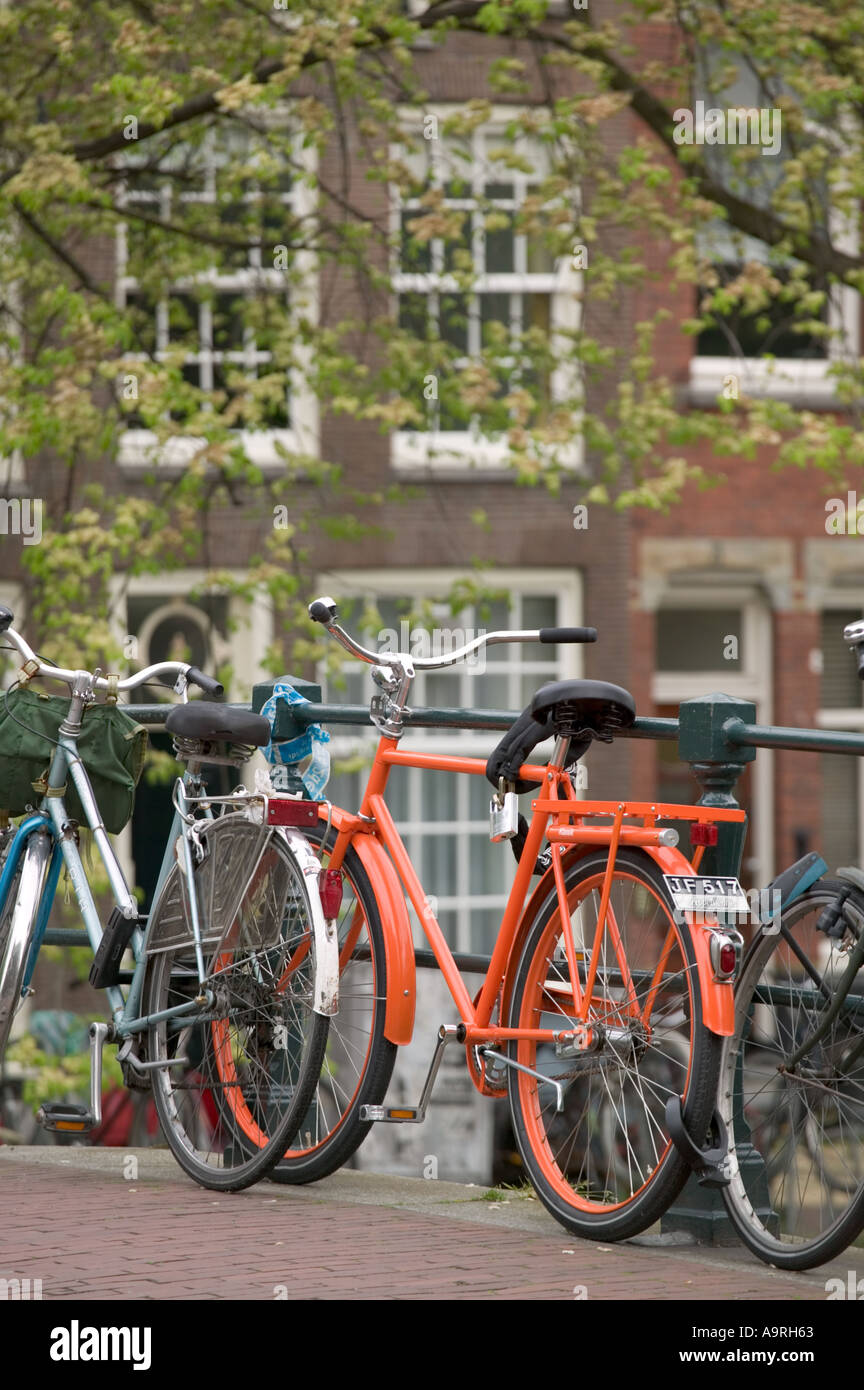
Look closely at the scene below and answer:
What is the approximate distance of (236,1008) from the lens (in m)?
4.70

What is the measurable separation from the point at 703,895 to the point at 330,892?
39.8 inches

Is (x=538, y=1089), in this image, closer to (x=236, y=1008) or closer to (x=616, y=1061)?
(x=616, y=1061)

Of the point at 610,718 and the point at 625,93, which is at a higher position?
the point at 625,93

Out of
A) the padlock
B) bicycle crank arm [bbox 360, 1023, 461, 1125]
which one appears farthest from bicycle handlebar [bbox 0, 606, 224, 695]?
bicycle crank arm [bbox 360, 1023, 461, 1125]

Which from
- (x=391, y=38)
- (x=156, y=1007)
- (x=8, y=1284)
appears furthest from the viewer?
(x=391, y=38)

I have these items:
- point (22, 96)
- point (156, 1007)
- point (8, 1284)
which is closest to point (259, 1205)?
point (156, 1007)

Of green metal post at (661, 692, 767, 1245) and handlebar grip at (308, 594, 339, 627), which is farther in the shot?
handlebar grip at (308, 594, 339, 627)

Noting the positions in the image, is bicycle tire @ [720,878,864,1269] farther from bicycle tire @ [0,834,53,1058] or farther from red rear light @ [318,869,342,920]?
bicycle tire @ [0,834,53,1058]

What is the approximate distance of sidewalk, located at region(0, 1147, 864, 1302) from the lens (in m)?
3.74

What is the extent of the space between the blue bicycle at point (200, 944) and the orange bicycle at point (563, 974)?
13 cm

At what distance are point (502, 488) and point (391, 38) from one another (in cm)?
537

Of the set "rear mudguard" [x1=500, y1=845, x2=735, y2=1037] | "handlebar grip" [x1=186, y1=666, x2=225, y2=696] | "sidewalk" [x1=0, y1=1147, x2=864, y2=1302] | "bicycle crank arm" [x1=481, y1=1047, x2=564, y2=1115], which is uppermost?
"handlebar grip" [x1=186, y1=666, x2=225, y2=696]
